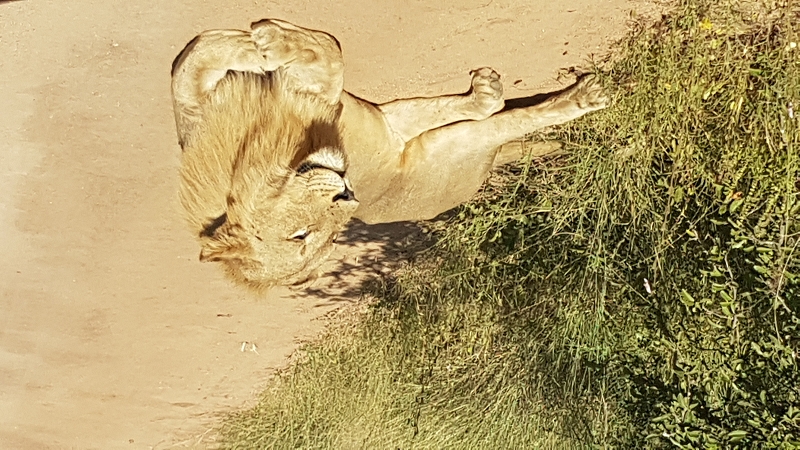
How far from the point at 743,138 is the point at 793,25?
56 cm

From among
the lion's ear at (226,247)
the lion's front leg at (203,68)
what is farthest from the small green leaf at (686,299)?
the lion's front leg at (203,68)

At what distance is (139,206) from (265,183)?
2.67 metres

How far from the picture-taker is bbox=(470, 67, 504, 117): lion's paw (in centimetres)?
365

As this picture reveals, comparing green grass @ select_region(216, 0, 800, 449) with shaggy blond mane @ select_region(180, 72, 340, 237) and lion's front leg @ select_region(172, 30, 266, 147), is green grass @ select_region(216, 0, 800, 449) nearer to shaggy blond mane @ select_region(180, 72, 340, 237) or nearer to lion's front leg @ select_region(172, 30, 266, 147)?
shaggy blond mane @ select_region(180, 72, 340, 237)

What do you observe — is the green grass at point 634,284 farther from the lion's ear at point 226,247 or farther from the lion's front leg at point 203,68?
the lion's ear at point 226,247

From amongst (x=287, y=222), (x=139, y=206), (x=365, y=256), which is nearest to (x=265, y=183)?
(x=287, y=222)

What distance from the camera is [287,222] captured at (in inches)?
101

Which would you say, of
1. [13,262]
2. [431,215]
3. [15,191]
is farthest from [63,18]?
[431,215]

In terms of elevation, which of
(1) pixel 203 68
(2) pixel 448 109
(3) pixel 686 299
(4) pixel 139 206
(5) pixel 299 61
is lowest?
(3) pixel 686 299

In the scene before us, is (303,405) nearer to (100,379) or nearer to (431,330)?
(431,330)

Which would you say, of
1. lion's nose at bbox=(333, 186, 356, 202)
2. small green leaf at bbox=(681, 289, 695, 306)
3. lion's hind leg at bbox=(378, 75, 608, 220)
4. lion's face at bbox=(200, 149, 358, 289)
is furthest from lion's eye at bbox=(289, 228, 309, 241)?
small green leaf at bbox=(681, 289, 695, 306)

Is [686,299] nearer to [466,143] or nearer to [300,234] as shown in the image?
[466,143]

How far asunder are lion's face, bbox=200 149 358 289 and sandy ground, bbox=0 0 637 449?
4.60 feet

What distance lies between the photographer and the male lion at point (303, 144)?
8.64 feet
